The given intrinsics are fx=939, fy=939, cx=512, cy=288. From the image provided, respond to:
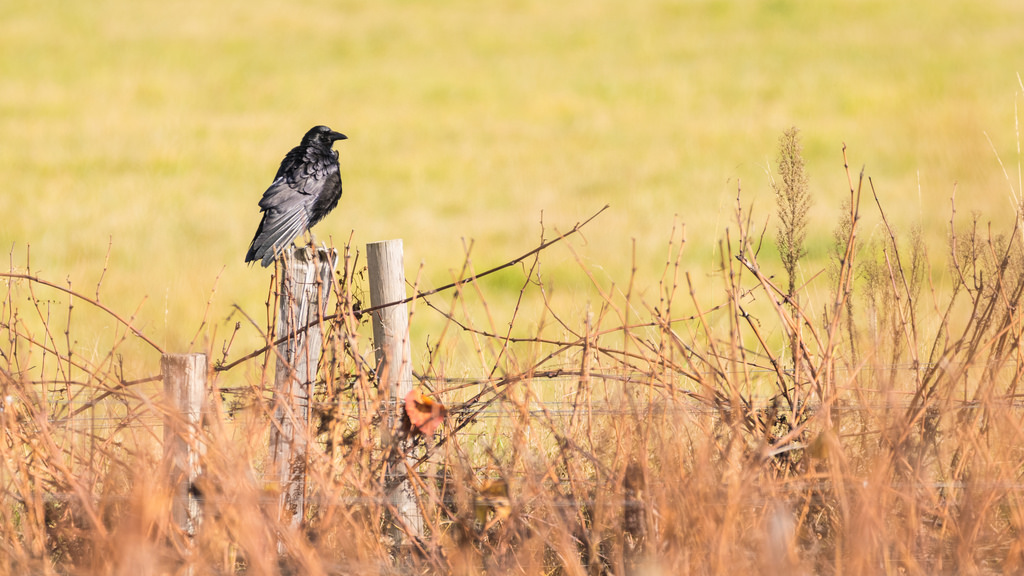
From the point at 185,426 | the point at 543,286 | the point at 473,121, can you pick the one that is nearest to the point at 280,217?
the point at 543,286

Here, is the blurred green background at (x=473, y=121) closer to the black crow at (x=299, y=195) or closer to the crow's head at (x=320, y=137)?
the black crow at (x=299, y=195)

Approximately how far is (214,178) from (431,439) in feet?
31.4

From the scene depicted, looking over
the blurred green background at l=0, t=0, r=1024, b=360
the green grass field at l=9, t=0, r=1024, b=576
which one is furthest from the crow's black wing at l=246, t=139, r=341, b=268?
the blurred green background at l=0, t=0, r=1024, b=360

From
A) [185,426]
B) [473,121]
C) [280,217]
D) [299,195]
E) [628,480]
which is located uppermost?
[473,121]

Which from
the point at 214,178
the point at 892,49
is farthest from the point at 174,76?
the point at 892,49

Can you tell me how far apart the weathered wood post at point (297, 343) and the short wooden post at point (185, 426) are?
23 centimetres

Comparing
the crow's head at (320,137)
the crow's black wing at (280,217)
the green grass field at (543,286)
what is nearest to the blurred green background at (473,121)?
the green grass field at (543,286)

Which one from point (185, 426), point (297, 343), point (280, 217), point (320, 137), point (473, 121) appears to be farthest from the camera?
point (473, 121)

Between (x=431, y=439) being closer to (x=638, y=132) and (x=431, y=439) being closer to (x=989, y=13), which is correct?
(x=638, y=132)

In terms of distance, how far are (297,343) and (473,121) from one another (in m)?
11.6

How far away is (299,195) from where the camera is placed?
4.19 metres

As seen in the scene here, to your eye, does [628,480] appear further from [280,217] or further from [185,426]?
[280,217]

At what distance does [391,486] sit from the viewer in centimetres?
255

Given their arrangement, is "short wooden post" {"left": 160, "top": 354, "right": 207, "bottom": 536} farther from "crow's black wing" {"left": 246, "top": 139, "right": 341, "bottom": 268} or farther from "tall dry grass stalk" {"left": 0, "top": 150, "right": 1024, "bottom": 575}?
"crow's black wing" {"left": 246, "top": 139, "right": 341, "bottom": 268}
